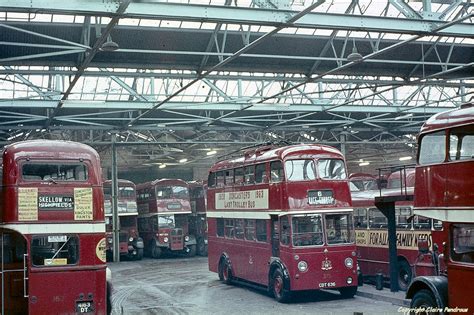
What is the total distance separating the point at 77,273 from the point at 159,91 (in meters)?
15.6

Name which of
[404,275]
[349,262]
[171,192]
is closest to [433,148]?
[349,262]

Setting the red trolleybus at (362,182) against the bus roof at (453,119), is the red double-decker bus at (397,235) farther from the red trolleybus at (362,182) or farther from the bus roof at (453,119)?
the bus roof at (453,119)

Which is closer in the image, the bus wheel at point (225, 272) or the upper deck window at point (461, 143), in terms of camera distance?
the upper deck window at point (461, 143)

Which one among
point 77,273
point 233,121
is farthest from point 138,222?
point 77,273

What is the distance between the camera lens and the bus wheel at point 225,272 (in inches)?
745

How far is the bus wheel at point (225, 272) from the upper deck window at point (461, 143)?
10.8 meters

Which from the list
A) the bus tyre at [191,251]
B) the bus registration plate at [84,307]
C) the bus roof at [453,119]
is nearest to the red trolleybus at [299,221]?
the bus registration plate at [84,307]

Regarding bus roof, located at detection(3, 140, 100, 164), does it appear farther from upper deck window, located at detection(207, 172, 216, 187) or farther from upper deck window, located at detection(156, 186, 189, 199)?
upper deck window, located at detection(156, 186, 189, 199)

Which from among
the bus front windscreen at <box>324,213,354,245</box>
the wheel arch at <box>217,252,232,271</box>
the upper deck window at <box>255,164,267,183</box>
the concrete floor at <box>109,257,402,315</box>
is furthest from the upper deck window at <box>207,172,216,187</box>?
the bus front windscreen at <box>324,213,354,245</box>

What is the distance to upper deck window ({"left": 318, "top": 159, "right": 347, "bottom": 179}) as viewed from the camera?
50.5ft

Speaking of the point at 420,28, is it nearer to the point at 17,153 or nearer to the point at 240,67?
the point at 240,67

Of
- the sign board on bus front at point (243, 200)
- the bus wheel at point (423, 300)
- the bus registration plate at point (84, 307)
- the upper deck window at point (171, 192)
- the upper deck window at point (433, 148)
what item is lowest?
the bus registration plate at point (84, 307)

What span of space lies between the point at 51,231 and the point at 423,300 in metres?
6.33

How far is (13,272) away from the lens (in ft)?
37.7
